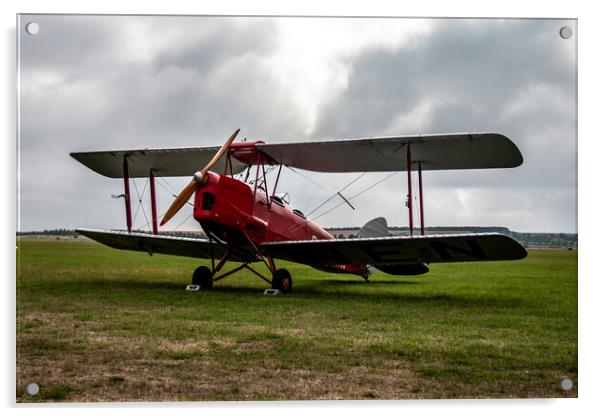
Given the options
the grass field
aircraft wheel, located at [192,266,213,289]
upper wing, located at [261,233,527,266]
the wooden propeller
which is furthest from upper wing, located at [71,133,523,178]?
aircraft wheel, located at [192,266,213,289]

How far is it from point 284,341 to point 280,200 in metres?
4.81

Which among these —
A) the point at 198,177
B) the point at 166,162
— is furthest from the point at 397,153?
the point at 166,162

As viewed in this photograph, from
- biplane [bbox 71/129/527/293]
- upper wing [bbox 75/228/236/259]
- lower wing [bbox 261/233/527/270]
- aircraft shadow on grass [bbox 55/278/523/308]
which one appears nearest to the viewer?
lower wing [bbox 261/233/527/270]

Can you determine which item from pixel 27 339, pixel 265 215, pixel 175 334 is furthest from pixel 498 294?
pixel 27 339

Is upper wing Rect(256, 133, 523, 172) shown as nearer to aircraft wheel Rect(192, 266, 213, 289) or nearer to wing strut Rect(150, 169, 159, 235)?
wing strut Rect(150, 169, 159, 235)

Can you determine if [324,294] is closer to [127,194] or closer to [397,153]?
[397,153]

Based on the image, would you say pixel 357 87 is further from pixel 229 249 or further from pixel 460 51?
pixel 229 249

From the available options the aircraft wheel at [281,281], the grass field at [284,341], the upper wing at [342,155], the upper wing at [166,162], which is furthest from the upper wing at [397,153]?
the aircraft wheel at [281,281]

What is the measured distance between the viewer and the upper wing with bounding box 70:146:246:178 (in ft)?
27.8

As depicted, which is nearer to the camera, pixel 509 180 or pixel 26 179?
pixel 26 179

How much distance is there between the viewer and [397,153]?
8.50 metres

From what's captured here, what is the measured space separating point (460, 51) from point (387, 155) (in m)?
2.78

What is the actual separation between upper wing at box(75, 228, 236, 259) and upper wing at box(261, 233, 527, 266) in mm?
1214

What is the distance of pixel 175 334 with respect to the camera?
587 centimetres
